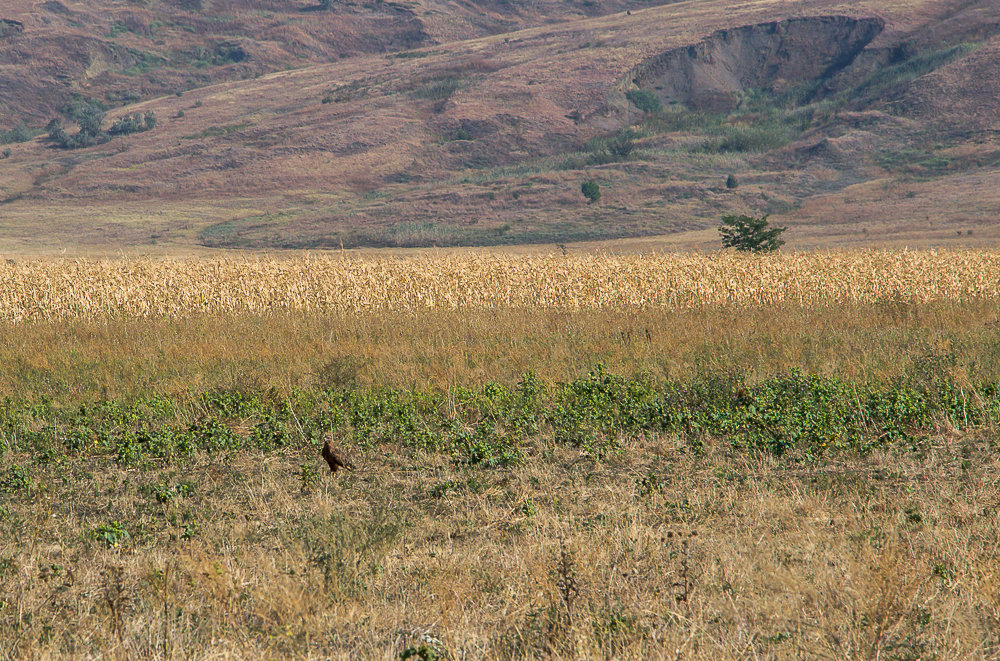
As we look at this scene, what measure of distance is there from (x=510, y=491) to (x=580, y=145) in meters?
90.9

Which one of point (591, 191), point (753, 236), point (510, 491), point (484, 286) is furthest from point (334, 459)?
point (591, 191)

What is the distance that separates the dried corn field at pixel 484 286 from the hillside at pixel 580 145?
97.6 ft

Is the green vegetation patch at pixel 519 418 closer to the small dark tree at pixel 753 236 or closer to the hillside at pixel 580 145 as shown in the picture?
the small dark tree at pixel 753 236

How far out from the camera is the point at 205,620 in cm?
449

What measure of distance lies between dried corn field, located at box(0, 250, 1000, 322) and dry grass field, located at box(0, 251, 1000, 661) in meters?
3.93

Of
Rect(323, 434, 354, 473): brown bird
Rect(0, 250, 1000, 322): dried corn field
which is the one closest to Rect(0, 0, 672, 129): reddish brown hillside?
Rect(0, 250, 1000, 322): dried corn field

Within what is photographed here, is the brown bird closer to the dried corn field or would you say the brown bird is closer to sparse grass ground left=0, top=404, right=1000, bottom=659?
sparse grass ground left=0, top=404, right=1000, bottom=659

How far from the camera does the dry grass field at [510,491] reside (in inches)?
170

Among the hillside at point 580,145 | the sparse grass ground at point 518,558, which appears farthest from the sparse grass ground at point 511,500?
the hillside at point 580,145

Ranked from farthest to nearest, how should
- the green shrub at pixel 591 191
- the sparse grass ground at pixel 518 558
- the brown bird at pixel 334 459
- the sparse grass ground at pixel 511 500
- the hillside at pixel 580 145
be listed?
the green shrub at pixel 591 191
the hillside at pixel 580 145
the brown bird at pixel 334 459
the sparse grass ground at pixel 511 500
the sparse grass ground at pixel 518 558

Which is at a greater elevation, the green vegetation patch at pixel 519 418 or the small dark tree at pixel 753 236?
the green vegetation patch at pixel 519 418

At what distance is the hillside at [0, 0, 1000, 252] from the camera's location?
62625 mm

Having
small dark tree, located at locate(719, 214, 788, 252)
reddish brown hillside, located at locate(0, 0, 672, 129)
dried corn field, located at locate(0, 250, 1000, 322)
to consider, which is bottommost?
small dark tree, located at locate(719, 214, 788, 252)

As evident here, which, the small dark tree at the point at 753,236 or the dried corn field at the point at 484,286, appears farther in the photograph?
the small dark tree at the point at 753,236
